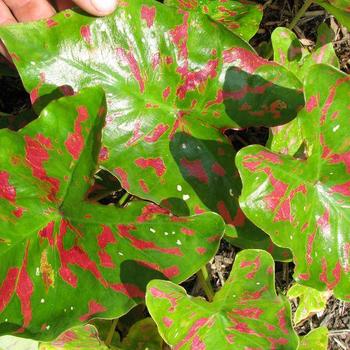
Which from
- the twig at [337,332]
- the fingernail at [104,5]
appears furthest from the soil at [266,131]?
the fingernail at [104,5]

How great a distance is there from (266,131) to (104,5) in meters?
0.83

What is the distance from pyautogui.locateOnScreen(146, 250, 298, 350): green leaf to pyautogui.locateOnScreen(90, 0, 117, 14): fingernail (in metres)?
0.55

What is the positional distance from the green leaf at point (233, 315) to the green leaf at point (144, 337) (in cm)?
35

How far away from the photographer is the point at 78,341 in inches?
53.7

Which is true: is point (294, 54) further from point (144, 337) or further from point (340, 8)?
point (144, 337)

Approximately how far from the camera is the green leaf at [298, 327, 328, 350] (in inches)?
58.2

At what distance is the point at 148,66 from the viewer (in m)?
1.26

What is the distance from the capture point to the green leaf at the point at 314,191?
112 cm

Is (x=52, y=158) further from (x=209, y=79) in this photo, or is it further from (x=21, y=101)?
(x=21, y=101)

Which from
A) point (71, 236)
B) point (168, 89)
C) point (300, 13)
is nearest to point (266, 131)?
point (300, 13)

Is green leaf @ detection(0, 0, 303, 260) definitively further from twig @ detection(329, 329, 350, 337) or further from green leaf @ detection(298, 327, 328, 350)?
twig @ detection(329, 329, 350, 337)

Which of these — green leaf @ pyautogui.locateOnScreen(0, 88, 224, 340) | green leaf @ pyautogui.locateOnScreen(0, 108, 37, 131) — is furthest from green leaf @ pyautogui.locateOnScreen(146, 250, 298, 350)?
green leaf @ pyautogui.locateOnScreen(0, 108, 37, 131)

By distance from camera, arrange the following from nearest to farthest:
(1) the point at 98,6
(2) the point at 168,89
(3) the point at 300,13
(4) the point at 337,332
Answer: (1) the point at 98,6, (2) the point at 168,89, (3) the point at 300,13, (4) the point at 337,332

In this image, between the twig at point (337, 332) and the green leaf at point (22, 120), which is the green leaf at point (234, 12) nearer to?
the green leaf at point (22, 120)
